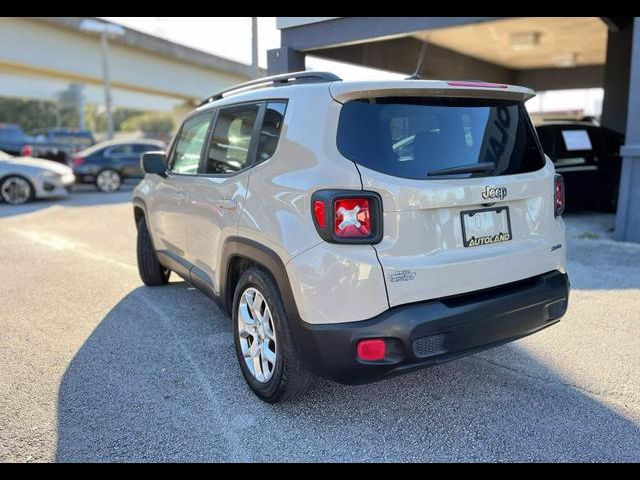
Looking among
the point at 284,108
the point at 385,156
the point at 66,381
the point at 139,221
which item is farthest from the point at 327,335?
the point at 139,221

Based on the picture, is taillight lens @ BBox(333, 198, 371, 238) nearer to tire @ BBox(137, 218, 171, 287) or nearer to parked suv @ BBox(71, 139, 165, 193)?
tire @ BBox(137, 218, 171, 287)

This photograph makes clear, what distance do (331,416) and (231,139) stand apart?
1.94 m

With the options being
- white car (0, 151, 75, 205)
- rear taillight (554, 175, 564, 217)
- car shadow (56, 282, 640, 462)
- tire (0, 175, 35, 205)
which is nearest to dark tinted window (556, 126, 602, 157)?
car shadow (56, 282, 640, 462)

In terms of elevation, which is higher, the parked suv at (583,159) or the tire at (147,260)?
the parked suv at (583,159)

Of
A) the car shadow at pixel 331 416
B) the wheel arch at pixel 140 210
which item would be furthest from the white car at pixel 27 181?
the car shadow at pixel 331 416

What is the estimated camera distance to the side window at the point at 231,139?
136 inches

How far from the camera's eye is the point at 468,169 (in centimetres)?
281

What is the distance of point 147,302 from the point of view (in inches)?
204

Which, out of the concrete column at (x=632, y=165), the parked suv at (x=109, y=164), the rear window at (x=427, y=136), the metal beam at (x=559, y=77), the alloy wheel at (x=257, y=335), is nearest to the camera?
the rear window at (x=427, y=136)

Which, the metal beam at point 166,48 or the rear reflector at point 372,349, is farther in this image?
the metal beam at point 166,48

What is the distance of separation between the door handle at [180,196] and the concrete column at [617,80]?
11.3 meters

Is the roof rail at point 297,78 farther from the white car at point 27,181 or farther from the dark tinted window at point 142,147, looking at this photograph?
the dark tinted window at point 142,147

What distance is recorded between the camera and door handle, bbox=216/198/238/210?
3355mm

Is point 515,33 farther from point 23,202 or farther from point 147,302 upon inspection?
point 23,202
